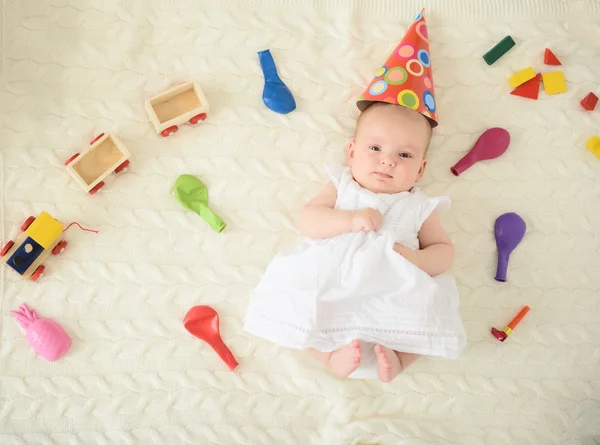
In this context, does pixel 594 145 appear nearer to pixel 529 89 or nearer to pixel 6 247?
pixel 529 89

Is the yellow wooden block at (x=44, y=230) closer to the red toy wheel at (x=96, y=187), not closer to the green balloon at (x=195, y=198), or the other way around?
the red toy wheel at (x=96, y=187)

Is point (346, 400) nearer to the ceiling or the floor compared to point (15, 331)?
nearer to the floor

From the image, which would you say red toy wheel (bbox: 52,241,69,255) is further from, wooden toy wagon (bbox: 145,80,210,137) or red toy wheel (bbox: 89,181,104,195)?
wooden toy wagon (bbox: 145,80,210,137)

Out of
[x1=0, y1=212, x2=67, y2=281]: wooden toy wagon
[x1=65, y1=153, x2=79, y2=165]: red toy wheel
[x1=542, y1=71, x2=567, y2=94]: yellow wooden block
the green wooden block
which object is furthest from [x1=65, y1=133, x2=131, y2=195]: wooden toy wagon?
[x1=542, y1=71, x2=567, y2=94]: yellow wooden block

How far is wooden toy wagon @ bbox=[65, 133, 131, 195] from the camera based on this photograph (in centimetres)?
113

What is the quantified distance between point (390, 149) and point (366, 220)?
155 millimetres

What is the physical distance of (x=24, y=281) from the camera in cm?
113

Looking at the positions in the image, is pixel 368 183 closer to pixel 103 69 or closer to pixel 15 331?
pixel 103 69

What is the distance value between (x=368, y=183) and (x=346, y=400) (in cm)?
45

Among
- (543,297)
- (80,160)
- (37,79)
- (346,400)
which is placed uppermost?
(37,79)

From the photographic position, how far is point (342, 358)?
1034mm

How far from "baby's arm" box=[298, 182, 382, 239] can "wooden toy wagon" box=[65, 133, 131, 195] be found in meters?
0.40

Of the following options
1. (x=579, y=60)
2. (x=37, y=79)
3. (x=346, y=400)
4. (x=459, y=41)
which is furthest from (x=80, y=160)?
(x=579, y=60)

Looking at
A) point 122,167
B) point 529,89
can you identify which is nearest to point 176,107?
point 122,167
